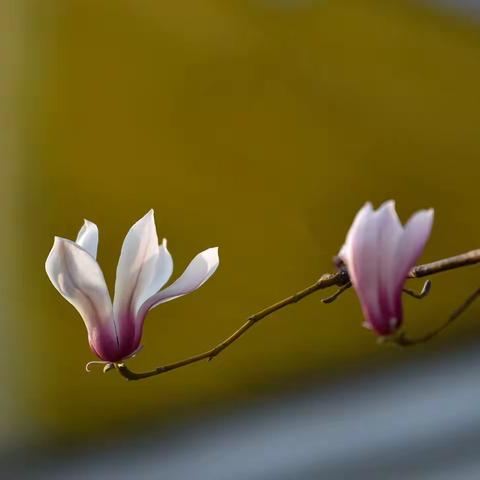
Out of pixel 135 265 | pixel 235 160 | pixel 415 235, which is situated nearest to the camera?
pixel 415 235

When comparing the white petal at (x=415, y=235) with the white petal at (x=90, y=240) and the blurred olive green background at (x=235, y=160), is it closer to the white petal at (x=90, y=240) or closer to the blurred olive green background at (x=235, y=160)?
the white petal at (x=90, y=240)

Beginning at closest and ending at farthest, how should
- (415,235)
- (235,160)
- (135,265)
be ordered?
(415,235) → (135,265) → (235,160)

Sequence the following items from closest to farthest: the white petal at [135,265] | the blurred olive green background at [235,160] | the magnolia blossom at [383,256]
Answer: the magnolia blossom at [383,256] < the white petal at [135,265] < the blurred olive green background at [235,160]

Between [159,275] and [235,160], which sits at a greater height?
[235,160]

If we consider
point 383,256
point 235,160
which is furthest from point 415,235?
point 235,160

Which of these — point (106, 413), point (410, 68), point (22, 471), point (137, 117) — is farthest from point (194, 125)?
point (22, 471)

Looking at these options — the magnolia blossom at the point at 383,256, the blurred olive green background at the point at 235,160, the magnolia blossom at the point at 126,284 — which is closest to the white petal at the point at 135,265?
the magnolia blossom at the point at 126,284

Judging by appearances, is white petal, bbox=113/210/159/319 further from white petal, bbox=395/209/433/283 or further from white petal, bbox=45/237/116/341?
white petal, bbox=395/209/433/283

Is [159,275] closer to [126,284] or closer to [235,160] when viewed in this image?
[126,284]
